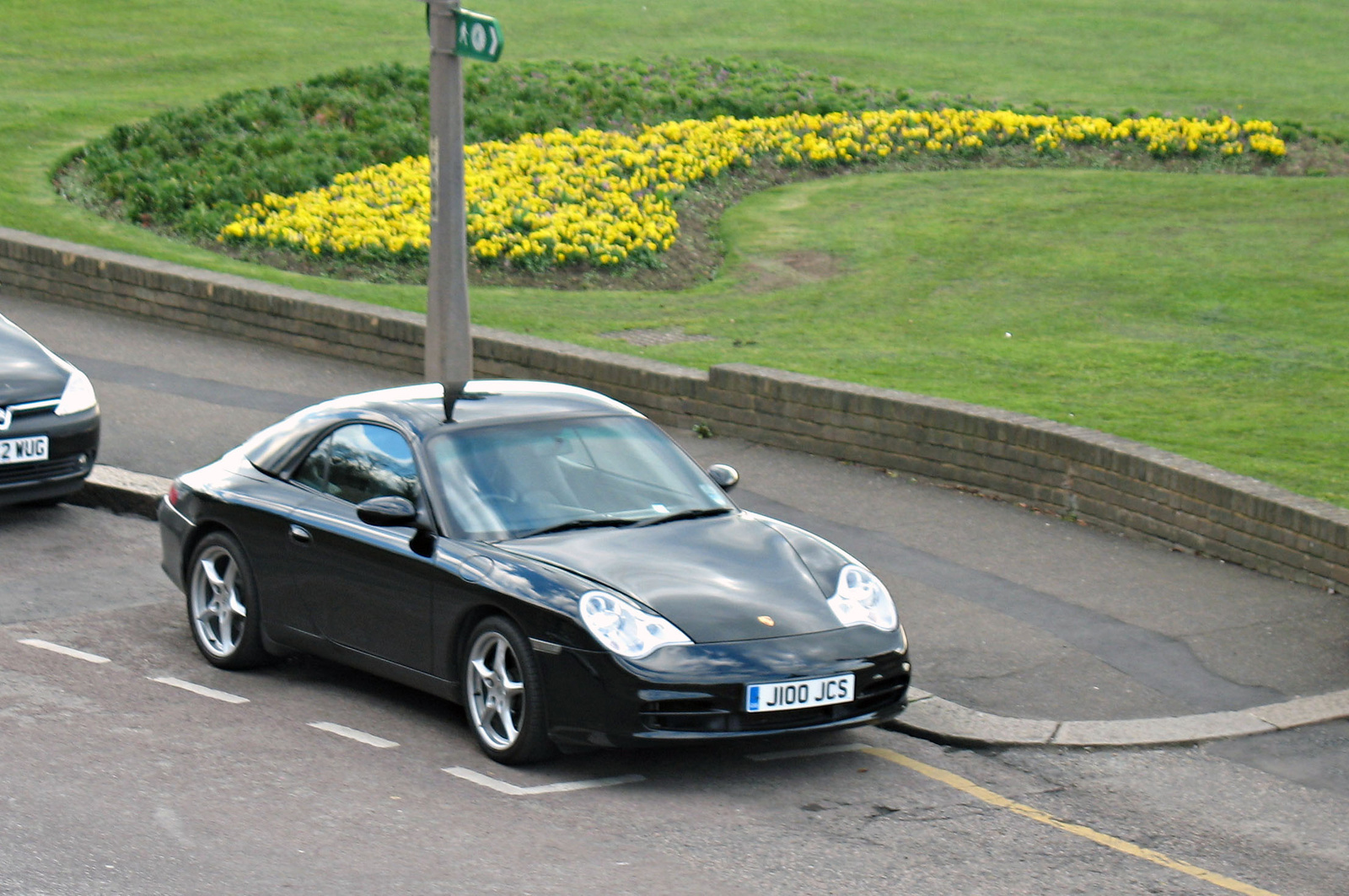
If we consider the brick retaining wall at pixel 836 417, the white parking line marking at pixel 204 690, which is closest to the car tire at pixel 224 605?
the white parking line marking at pixel 204 690

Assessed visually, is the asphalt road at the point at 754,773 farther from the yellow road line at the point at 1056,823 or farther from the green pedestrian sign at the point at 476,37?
the green pedestrian sign at the point at 476,37

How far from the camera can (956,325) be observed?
604 inches

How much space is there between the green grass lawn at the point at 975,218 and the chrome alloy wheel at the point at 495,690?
552cm

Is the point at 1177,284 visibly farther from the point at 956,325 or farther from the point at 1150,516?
the point at 1150,516

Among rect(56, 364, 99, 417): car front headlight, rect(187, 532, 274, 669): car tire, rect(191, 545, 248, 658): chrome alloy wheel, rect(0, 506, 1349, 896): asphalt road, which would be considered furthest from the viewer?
rect(56, 364, 99, 417): car front headlight

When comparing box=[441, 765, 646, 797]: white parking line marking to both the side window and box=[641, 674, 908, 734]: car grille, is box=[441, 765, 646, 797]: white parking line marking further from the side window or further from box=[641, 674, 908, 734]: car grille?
the side window

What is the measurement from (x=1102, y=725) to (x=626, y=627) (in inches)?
91.0

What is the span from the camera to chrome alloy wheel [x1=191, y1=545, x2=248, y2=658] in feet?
27.8

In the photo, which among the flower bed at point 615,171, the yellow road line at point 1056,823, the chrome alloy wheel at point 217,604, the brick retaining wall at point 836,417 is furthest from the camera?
the flower bed at point 615,171

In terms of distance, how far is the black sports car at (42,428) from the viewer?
10859mm

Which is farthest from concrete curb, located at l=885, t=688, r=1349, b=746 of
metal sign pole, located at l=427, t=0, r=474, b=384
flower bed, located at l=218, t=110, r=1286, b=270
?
flower bed, located at l=218, t=110, r=1286, b=270

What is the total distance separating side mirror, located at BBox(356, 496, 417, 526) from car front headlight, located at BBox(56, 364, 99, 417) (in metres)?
4.32

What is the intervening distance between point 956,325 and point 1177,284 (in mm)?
2352

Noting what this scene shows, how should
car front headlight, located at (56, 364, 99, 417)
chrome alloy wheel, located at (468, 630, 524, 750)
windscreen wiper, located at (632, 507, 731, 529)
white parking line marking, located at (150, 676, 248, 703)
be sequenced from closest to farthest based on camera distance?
chrome alloy wheel, located at (468, 630, 524, 750), windscreen wiper, located at (632, 507, 731, 529), white parking line marking, located at (150, 676, 248, 703), car front headlight, located at (56, 364, 99, 417)
